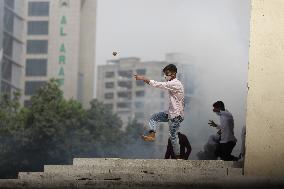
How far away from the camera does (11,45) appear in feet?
275

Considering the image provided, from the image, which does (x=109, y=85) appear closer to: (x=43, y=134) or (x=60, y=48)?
(x=60, y=48)

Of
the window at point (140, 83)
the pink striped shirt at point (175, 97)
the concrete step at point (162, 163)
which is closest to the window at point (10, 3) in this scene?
the window at point (140, 83)

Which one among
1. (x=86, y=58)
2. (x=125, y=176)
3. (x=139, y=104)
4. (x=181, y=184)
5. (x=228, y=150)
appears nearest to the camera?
(x=181, y=184)

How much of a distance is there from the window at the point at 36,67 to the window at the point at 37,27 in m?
3.57

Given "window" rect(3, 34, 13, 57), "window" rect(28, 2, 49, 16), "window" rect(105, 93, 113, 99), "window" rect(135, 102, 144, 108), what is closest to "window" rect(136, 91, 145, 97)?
"window" rect(135, 102, 144, 108)

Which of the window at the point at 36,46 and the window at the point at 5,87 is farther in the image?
the window at the point at 36,46

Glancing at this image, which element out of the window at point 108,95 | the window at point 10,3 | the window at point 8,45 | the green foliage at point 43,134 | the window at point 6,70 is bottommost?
the green foliage at point 43,134

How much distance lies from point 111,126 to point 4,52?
29002 mm

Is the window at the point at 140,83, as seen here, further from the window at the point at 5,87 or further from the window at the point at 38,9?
the window at the point at 5,87

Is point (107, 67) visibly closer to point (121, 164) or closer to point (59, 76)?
point (59, 76)

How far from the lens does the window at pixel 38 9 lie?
293 ft

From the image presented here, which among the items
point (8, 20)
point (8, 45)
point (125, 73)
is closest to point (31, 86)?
point (8, 45)

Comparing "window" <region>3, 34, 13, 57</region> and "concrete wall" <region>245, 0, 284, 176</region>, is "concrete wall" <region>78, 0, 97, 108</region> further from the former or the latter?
"concrete wall" <region>245, 0, 284, 176</region>

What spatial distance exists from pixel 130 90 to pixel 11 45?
31420 millimetres
